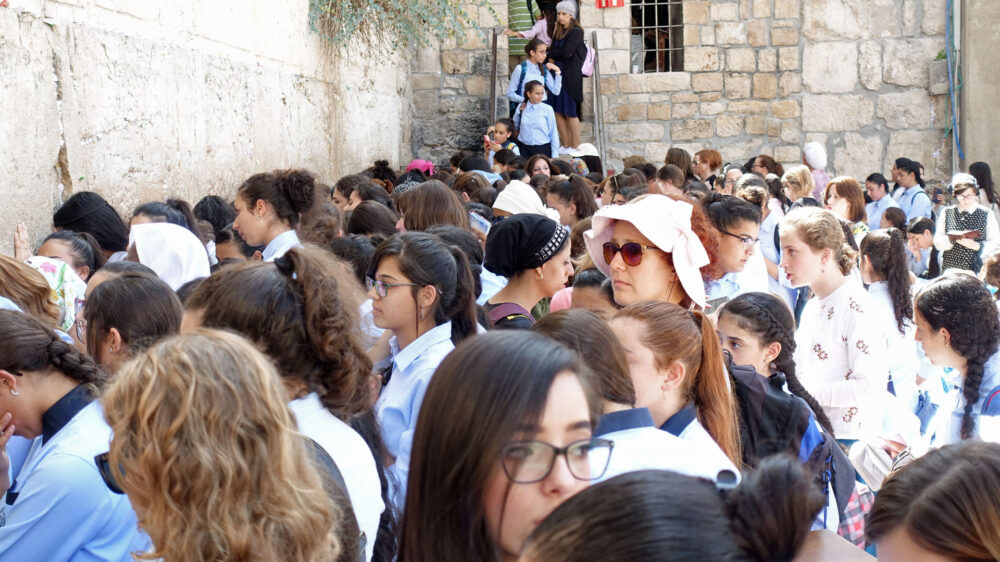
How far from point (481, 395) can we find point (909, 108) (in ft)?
43.9

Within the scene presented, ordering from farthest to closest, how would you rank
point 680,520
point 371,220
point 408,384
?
1. point 371,220
2. point 408,384
3. point 680,520

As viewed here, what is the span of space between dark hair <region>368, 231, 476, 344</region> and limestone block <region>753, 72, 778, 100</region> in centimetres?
1118

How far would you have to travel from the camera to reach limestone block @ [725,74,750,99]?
13.4 metres

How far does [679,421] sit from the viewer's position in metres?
2.35

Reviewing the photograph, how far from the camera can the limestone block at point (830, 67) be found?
13234mm

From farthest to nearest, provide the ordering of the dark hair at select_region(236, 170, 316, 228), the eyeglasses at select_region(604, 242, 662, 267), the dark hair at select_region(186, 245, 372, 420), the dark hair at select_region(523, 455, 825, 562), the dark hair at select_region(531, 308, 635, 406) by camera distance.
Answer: the dark hair at select_region(236, 170, 316, 228)
the eyeglasses at select_region(604, 242, 662, 267)
the dark hair at select_region(531, 308, 635, 406)
the dark hair at select_region(186, 245, 372, 420)
the dark hair at select_region(523, 455, 825, 562)

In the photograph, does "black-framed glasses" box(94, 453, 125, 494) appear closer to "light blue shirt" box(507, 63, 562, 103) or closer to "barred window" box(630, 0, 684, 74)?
"light blue shirt" box(507, 63, 562, 103)

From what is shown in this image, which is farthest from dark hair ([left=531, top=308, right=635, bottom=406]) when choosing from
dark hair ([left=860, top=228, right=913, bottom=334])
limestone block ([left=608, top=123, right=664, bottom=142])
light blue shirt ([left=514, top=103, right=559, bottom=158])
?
limestone block ([left=608, top=123, right=664, bottom=142])

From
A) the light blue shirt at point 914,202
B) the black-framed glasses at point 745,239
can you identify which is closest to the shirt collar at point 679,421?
the black-framed glasses at point 745,239

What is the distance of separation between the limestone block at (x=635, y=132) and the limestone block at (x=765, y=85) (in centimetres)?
141

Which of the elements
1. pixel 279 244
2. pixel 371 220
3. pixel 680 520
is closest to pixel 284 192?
pixel 279 244

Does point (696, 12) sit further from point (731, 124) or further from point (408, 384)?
point (408, 384)

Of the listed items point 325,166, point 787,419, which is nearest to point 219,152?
point 325,166

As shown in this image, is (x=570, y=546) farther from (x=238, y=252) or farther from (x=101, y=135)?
(x=101, y=135)
